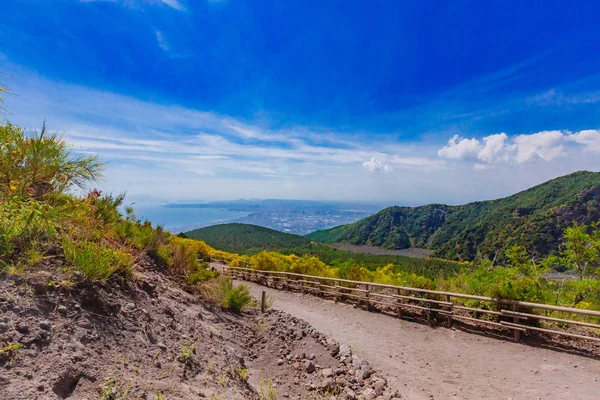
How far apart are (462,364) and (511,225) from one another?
13201 cm

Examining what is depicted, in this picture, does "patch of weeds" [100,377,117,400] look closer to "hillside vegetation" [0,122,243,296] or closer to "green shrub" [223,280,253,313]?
"hillside vegetation" [0,122,243,296]

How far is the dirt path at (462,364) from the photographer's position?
4672mm

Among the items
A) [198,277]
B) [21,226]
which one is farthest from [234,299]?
[21,226]

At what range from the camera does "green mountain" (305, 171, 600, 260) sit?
91.9 meters

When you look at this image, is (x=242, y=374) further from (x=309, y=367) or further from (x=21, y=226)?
(x=21, y=226)

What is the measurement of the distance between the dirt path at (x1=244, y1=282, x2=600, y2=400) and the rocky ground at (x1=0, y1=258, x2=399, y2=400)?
862mm

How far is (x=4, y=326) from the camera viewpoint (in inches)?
95.8

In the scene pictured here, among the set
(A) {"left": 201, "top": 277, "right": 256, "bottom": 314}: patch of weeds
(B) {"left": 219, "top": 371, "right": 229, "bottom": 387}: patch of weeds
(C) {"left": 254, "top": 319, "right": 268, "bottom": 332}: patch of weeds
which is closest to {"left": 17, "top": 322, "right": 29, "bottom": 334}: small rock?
(B) {"left": 219, "top": 371, "right": 229, "bottom": 387}: patch of weeds

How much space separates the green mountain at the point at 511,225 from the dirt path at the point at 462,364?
58.7 metres

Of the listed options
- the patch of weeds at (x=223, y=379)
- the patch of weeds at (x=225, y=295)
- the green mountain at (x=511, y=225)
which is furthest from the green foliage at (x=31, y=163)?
the green mountain at (x=511, y=225)

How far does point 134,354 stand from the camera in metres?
3.18

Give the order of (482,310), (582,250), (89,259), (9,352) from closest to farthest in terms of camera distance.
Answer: (9,352), (89,259), (482,310), (582,250)

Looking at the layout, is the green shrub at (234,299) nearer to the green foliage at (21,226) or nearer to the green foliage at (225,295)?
the green foliage at (225,295)

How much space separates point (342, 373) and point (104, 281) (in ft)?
13.7
